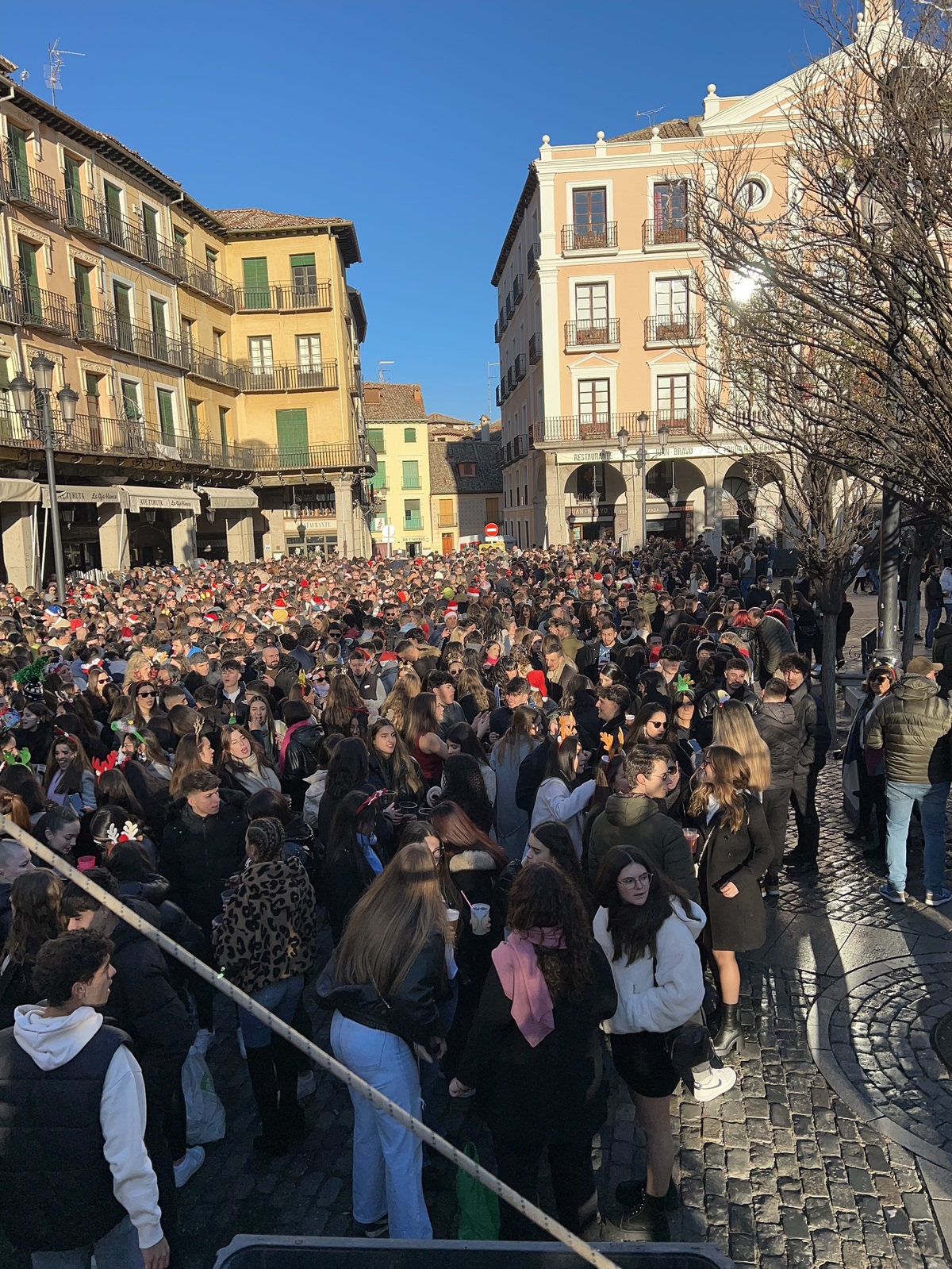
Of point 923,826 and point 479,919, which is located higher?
point 479,919

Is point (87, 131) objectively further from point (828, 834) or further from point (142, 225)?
point (828, 834)

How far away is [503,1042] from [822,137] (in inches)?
224

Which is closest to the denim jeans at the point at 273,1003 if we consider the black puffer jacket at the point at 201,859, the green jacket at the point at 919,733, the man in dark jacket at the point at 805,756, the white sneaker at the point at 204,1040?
the white sneaker at the point at 204,1040

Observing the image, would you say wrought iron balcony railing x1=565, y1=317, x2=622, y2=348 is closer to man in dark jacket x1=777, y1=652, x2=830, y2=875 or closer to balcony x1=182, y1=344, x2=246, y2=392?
balcony x1=182, y1=344, x2=246, y2=392

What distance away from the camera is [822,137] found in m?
5.51

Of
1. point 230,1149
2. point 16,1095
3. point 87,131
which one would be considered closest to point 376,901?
point 16,1095

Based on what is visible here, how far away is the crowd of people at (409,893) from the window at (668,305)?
85.6ft

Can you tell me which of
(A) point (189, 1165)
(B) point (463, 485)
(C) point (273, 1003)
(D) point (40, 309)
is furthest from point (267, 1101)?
(B) point (463, 485)

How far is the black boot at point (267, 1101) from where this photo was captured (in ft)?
12.8

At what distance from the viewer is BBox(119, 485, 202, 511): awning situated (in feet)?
76.2

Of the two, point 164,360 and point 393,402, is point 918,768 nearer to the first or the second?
point 164,360

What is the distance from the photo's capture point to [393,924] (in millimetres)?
3215

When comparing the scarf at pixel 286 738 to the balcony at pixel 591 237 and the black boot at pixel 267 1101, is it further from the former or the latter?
the balcony at pixel 591 237

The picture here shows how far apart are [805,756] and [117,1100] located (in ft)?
17.1
